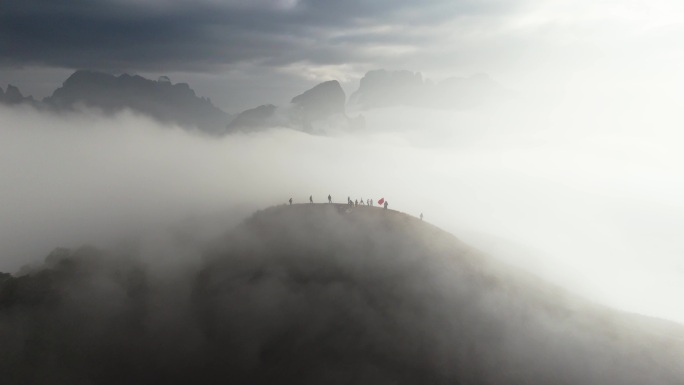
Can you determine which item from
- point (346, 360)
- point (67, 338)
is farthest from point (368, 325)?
point (67, 338)

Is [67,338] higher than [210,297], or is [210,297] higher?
[210,297]

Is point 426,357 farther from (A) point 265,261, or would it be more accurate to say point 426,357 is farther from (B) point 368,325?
(A) point 265,261

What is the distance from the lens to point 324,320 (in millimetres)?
80000

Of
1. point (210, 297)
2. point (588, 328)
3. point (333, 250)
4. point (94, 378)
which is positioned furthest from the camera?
point (333, 250)

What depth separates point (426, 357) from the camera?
7206 centimetres

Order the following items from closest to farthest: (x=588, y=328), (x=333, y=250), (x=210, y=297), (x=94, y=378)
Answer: (x=94, y=378), (x=588, y=328), (x=210, y=297), (x=333, y=250)

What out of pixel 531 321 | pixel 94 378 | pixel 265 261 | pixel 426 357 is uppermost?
pixel 265 261

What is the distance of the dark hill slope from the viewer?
70.1 m

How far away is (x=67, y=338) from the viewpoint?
260 feet

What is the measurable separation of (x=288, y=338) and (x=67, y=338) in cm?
4506

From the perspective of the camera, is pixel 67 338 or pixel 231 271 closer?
pixel 67 338

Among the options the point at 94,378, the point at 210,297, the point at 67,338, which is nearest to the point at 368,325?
the point at 210,297

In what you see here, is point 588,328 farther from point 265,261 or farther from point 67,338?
point 67,338

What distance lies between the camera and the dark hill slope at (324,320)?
7012 centimetres
